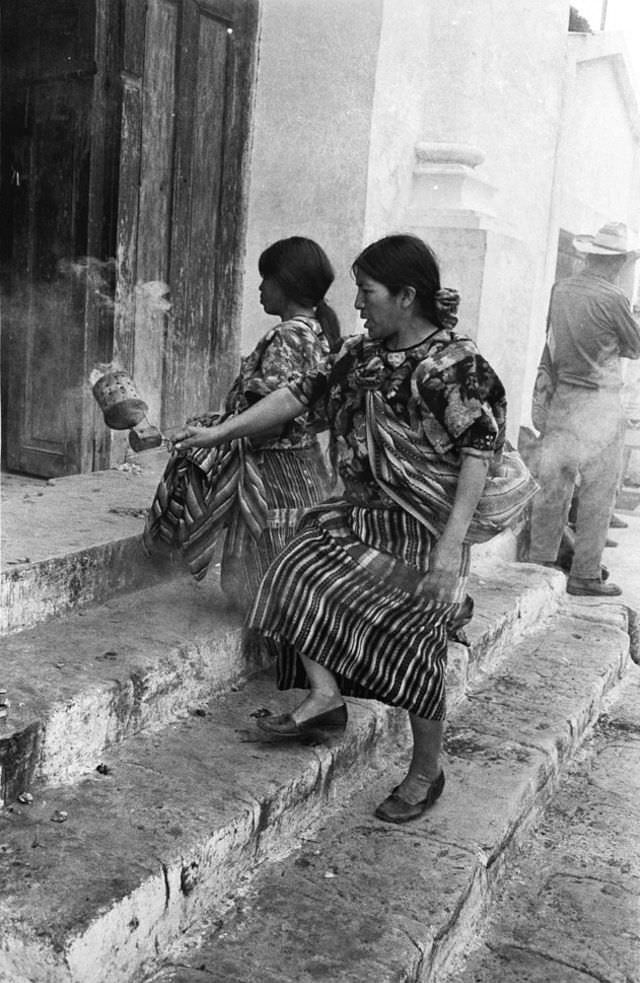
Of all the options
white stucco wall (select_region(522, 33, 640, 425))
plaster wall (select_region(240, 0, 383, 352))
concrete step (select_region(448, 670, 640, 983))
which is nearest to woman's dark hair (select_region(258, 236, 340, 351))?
concrete step (select_region(448, 670, 640, 983))

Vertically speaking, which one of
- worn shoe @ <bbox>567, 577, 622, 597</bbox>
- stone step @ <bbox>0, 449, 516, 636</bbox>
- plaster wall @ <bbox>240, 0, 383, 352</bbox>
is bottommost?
worn shoe @ <bbox>567, 577, 622, 597</bbox>

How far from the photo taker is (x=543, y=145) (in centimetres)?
758

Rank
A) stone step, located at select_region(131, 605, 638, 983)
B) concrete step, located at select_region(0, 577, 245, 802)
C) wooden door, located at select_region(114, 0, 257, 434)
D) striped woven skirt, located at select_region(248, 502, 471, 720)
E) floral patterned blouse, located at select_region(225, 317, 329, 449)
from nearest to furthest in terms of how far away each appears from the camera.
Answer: stone step, located at select_region(131, 605, 638, 983), concrete step, located at select_region(0, 577, 245, 802), striped woven skirt, located at select_region(248, 502, 471, 720), floral patterned blouse, located at select_region(225, 317, 329, 449), wooden door, located at select_region(114, 0, 257, 434)

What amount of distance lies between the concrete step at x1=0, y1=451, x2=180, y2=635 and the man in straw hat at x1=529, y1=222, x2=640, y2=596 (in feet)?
8.46

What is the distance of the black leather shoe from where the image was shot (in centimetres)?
308

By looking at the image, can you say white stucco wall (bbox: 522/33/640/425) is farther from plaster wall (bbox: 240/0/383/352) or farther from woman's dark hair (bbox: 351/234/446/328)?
woman's dark hair (bbox: 351/234/446/328)

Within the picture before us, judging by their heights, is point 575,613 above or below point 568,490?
below

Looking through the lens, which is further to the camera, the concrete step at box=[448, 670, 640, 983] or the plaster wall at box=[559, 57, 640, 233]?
the plaster wall at box=[559, 57, 640, 233]

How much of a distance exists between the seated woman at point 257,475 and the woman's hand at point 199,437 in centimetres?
32

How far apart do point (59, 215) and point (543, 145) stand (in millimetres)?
4131

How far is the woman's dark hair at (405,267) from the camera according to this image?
296 cm

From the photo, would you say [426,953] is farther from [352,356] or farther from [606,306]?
[606,306]

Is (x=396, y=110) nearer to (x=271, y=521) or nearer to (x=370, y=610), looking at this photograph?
(x=271, y=521)

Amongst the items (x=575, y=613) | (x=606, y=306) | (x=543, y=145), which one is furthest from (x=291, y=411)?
(x=543, y=145)
